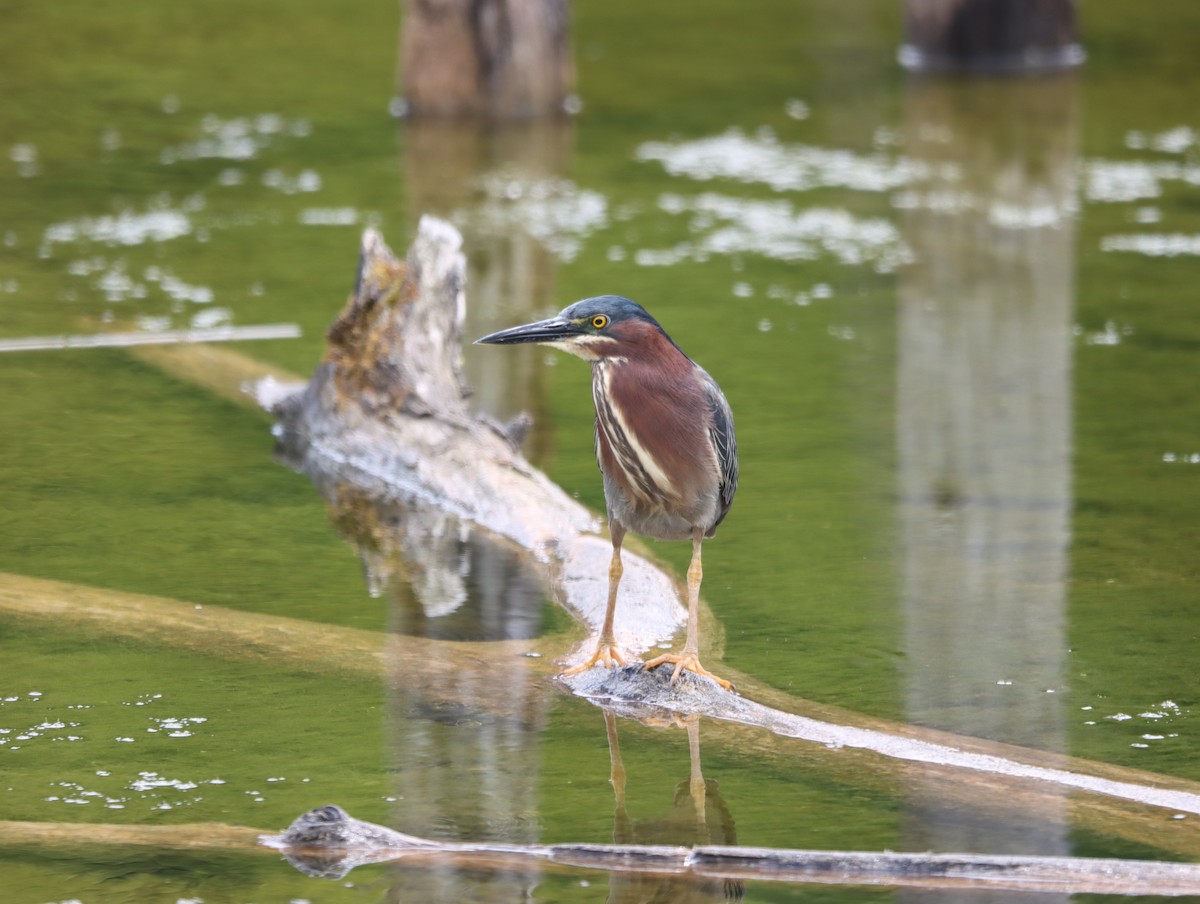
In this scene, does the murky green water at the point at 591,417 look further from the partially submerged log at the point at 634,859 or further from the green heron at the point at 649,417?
the green heron at the point at 649,417

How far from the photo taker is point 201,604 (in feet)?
16.5

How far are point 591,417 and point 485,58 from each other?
16.5 feet

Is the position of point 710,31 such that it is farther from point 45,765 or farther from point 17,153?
point 45,765

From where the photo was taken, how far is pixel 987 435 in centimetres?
660

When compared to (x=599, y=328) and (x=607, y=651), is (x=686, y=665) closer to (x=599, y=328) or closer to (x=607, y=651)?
(x=607, y=651)

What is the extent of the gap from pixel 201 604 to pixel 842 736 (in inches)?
67.6

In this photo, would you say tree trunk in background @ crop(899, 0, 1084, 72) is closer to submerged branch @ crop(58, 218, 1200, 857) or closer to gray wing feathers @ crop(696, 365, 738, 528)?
submerged branch @ crop(58, 218, 1200, 857)

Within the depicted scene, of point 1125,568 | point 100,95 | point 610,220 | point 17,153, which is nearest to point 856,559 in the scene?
point 1125,568

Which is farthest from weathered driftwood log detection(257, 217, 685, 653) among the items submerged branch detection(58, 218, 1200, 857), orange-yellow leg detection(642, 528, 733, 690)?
orange-yellow leg detection(642, 528, 733, 690)

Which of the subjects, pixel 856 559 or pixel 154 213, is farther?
pixel 154 213

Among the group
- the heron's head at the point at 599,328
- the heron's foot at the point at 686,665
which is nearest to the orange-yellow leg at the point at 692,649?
the heron's foot at the point at 686,665

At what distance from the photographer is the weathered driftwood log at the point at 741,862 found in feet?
11.5

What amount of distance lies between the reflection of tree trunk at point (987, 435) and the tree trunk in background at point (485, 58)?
2068 millimetres

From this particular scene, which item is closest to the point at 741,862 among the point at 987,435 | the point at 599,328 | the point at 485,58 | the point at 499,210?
the point at 599,328
